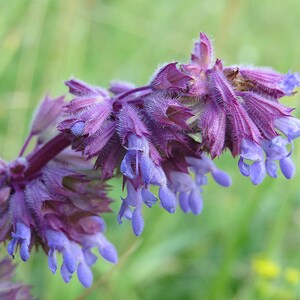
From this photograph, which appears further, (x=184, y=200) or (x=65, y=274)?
(x=184, y=200)

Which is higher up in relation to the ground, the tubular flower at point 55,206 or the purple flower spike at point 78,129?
the purple flower spike at point 78,129

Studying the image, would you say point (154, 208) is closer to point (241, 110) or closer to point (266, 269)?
point (266, 269)

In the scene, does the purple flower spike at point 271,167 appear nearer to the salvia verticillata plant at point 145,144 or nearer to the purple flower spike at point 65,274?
the salvia verticillata plant at point 145,144

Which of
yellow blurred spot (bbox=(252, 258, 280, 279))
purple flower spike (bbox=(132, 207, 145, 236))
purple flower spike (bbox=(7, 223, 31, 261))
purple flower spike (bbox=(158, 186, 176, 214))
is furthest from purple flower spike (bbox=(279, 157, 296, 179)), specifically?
yellow blurred spot (bbox=(252, 258, 280, 279))

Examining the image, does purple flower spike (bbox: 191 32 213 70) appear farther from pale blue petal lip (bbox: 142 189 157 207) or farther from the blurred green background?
the blurred green background

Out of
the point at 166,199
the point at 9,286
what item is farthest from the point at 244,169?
the point at 9,286

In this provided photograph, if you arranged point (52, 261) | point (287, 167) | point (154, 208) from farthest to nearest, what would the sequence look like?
point (154, 208), point (52, 261), point (287, 167)

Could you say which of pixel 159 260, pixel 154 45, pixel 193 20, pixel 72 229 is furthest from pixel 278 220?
pixel 193 20

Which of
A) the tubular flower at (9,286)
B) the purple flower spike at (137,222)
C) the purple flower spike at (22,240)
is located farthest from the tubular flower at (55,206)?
the tubular flower at (9,286)
